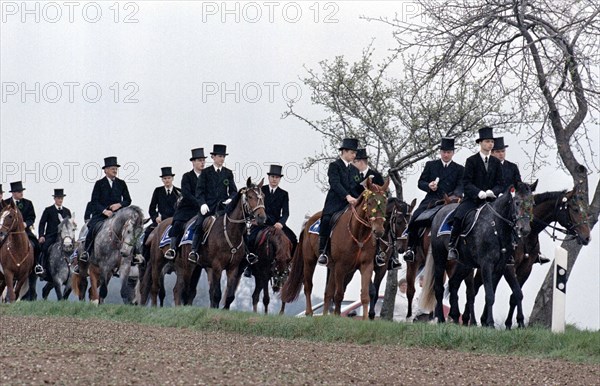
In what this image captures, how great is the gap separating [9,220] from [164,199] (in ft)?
12.5

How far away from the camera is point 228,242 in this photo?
24.2 m

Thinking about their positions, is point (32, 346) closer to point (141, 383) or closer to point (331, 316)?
point (141, 383)

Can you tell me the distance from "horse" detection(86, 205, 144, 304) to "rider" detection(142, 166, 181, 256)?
1576 millimetres

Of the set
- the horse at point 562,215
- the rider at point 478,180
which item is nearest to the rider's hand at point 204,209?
the rider at point 478,180

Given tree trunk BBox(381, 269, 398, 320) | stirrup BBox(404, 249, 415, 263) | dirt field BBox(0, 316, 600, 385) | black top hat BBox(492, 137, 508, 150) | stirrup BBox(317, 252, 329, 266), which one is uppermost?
black top hat BBox(492, 137, 508, 150)

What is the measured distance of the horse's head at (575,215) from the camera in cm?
2070

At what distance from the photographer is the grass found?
17203mm

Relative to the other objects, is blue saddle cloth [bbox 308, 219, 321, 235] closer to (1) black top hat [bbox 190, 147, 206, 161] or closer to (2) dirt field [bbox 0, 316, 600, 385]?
(1) black top hat [bbox 190, 147, 206, 161]

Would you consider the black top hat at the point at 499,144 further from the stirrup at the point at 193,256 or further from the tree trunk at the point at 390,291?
the tree trunk at the point at 390,291

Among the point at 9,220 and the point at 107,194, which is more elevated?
the point at 107,194

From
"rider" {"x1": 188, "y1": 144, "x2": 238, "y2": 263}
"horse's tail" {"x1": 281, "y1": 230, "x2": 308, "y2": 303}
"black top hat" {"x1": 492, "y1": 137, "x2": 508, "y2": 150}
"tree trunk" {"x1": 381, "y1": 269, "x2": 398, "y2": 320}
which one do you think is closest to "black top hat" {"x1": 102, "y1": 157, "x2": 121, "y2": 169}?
"rider" {"x1": 188, "y1": 144, "x2": 238, "y2": 263}

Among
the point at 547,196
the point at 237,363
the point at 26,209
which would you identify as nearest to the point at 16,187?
the point at 26,209

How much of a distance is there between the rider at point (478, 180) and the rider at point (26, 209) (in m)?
15.5

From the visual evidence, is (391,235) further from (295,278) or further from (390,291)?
(390,291)
